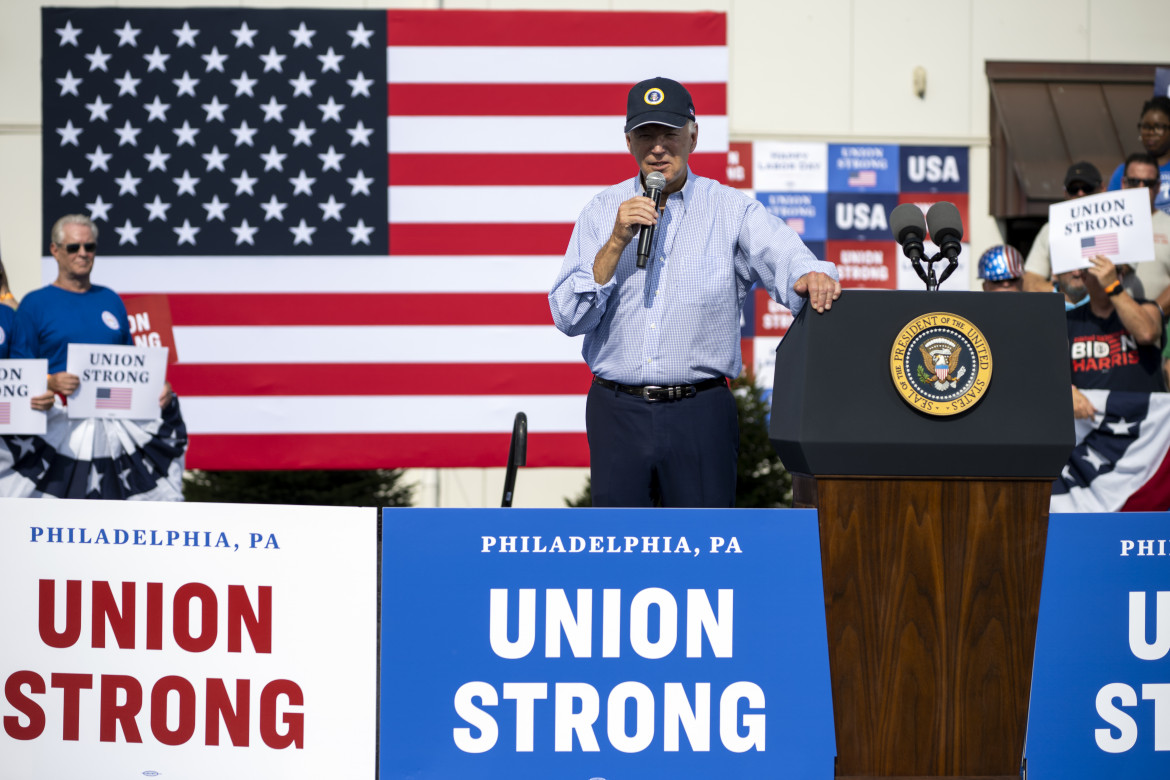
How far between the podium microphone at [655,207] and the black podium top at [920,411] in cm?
59

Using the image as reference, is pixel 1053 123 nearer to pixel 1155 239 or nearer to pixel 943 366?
pixel 1155 239

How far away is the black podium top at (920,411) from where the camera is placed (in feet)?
6.73

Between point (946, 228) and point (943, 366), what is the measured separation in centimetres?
40

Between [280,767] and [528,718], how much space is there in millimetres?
532

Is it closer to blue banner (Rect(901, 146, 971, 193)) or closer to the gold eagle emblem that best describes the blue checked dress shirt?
the gold eagle emblem

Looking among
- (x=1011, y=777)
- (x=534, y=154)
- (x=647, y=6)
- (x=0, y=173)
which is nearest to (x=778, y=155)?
(x=647, y=6)

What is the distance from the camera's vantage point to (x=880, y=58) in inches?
277

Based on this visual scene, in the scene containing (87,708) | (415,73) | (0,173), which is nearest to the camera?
(87,708)

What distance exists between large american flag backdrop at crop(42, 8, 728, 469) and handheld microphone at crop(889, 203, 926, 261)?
12.6 feet

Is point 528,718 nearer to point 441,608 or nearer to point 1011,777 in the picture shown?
point 441,608

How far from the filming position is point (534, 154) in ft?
20.1

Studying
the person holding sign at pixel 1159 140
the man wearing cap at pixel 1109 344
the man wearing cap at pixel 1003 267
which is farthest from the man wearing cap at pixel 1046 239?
the man wearing cap at pixel 1003 267

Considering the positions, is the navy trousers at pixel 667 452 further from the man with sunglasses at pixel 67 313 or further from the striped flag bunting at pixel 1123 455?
the man with sunglasses at pixel 67 313

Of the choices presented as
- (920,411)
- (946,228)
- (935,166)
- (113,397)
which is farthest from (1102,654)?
(935,166)
